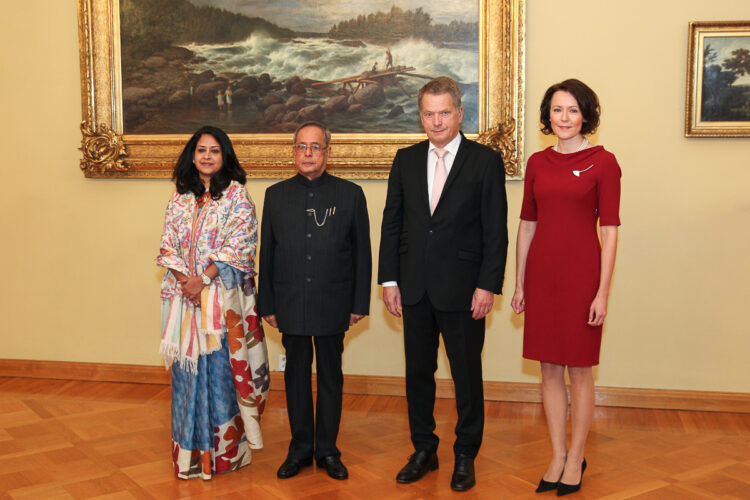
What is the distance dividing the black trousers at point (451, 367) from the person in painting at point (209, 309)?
73 centimetres

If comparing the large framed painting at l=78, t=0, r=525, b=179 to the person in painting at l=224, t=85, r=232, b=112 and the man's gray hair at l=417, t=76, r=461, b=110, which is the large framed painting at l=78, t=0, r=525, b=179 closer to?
the person in painting at l=224, t=85, r=232, b=112

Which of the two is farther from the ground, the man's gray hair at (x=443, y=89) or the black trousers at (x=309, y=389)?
the man's gray hair at (x=443, y=89)

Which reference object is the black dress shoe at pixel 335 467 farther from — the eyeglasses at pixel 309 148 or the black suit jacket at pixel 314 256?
the eyeglasses at pixel 309 148

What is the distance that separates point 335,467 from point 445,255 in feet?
3.47

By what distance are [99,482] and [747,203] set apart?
3.67 metres

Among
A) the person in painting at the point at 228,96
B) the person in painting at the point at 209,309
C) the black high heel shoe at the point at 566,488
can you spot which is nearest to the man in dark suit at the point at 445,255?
the black high heel shoe at the point at 566,488

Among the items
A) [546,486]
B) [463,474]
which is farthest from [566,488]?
[463,474]

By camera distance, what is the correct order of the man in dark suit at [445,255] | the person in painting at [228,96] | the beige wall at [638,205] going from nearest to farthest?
the man in dark suit at [445,255] → the beige wall at [638,205] → the person in painting at [228,96]

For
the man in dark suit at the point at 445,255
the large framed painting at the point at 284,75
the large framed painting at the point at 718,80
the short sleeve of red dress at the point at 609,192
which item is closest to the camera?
the short sleeve of red dress at the point at 609,192

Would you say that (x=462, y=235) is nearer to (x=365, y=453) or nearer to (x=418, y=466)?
(x=418, y=466)

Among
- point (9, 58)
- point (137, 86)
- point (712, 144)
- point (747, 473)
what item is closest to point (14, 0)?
point (9, 58)

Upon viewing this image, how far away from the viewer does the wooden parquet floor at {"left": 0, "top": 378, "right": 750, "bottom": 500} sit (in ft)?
9.93

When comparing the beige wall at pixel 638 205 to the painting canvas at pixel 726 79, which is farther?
the beige wall at pixel 638 205

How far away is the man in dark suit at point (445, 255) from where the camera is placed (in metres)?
2.92
